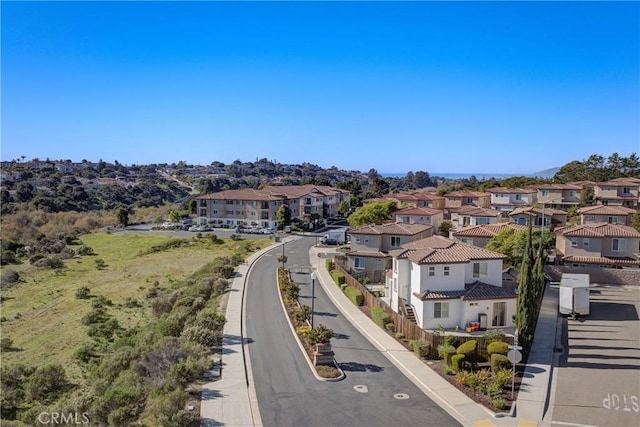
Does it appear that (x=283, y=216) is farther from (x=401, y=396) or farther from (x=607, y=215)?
(x=401, y=396)

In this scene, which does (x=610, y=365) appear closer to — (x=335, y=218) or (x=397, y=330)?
(x=397, y=330)

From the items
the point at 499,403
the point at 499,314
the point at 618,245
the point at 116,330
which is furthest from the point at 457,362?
the point at 618,245

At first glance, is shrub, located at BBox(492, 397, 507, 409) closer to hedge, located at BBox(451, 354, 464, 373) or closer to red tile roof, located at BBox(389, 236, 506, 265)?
hedge, located at BBox(451, 354, 464, 373)

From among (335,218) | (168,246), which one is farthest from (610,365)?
(335,218)

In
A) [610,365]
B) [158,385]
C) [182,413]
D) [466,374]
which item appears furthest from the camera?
[610,365]

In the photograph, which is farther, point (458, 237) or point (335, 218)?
point (335, 218)

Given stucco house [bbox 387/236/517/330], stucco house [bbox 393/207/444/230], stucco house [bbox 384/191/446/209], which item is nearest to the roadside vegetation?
stucco house [bbox 387/236/517/330]

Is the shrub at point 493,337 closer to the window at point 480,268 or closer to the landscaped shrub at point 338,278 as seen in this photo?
the window at point 480,268
